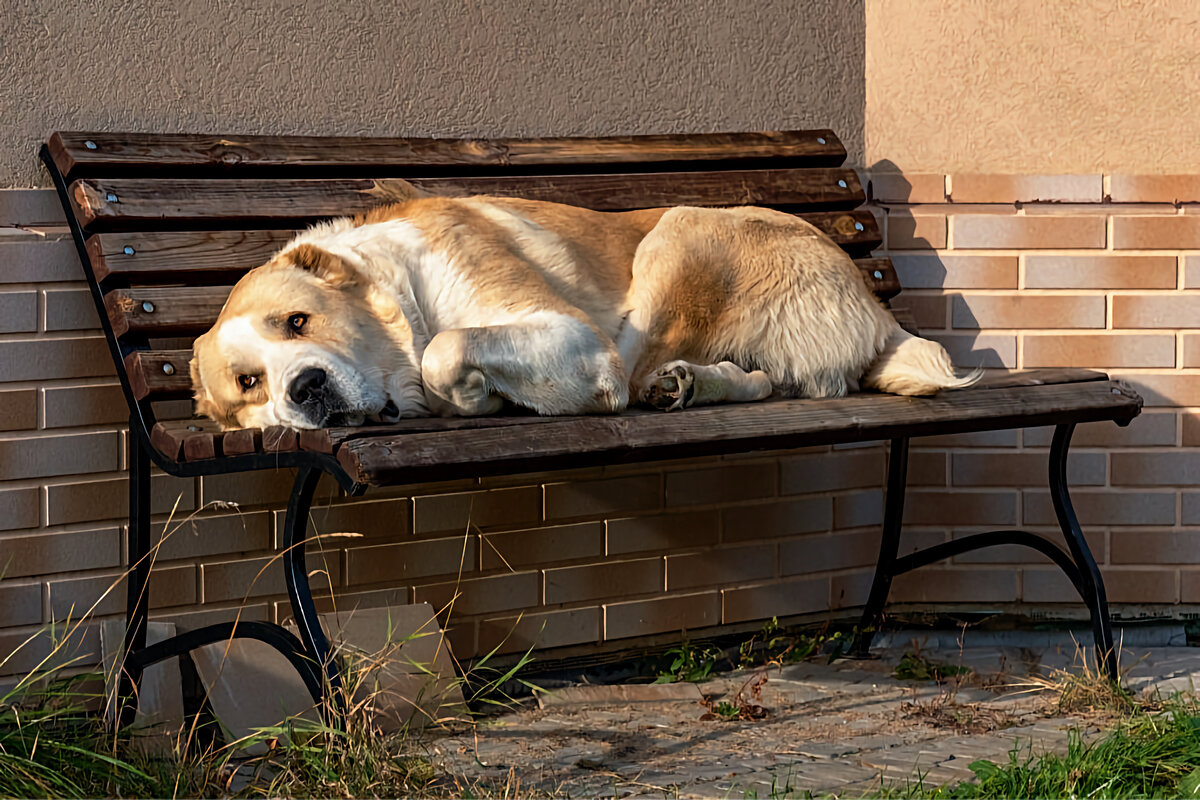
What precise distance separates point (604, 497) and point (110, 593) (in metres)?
1.45

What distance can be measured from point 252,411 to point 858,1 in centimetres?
256

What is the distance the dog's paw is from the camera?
9.86 ft

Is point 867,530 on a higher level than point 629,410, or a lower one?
lower

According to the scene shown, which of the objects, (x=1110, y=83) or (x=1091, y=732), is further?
(x=1110, y=83)

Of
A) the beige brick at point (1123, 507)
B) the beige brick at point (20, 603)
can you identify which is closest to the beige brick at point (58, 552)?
the beige brick at point (20, 603)

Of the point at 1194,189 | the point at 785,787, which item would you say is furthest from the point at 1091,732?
the point at 1194,189

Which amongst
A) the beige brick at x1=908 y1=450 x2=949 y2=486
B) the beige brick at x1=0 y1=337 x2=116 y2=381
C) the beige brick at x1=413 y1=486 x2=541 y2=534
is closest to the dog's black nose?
the beige brick at x1=0 y1=337 x2=116 y2=381

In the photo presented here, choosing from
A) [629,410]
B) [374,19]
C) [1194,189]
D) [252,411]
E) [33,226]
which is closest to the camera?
[252,411]

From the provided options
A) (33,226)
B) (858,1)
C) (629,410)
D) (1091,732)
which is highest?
(858,1)

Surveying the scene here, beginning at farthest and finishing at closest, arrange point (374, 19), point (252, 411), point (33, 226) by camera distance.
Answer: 1. point (374, 19)
2. point (33, 226)
3. point (252, 411)

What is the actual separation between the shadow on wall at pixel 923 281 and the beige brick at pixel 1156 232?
546 millimetres

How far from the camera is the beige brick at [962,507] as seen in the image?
4.20 metres

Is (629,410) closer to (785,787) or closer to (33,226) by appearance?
(785,787)

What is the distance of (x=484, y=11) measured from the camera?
3.80 m
